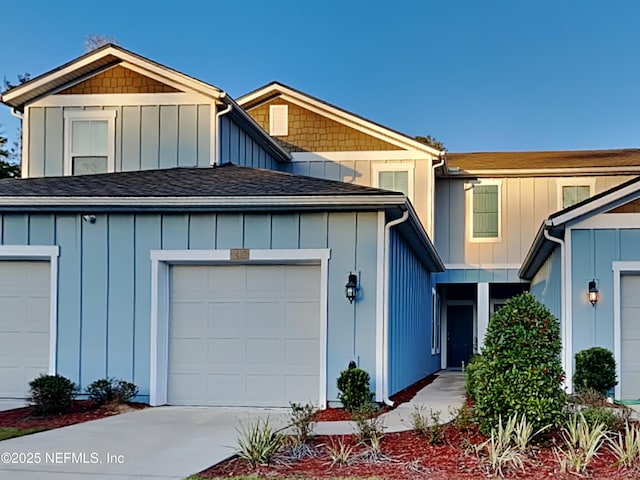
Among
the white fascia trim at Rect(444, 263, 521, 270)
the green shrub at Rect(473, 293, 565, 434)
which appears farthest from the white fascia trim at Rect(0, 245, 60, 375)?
the white fascia trim at Rect(444, 263, 521, 270)

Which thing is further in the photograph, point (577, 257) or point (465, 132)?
point (465, 132)

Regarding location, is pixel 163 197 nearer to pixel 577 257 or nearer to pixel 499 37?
pixel 577 257

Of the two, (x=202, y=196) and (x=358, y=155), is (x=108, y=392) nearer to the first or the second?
(x=202, y=196)

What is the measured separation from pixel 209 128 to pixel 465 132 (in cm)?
2421

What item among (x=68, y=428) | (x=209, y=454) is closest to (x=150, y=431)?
(x=68, y=428)

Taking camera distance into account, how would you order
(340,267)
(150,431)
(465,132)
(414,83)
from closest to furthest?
(150,431) → (340,267) → (414,83) → (465,132)

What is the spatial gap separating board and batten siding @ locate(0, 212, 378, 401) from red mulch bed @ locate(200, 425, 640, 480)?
11.6 ft

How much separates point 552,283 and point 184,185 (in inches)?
288

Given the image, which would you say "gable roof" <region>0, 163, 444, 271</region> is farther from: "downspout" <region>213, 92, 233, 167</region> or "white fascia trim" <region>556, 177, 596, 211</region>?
"white fascia trim" <region>556, 177, 596, 211</region>

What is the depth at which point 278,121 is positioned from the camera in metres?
19.3

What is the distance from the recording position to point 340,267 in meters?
10.5

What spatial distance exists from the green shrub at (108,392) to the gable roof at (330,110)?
1003cm

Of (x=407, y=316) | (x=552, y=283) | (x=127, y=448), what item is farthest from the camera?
(x=552, y=283)

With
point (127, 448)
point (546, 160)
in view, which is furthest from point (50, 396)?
point (546, 160)
